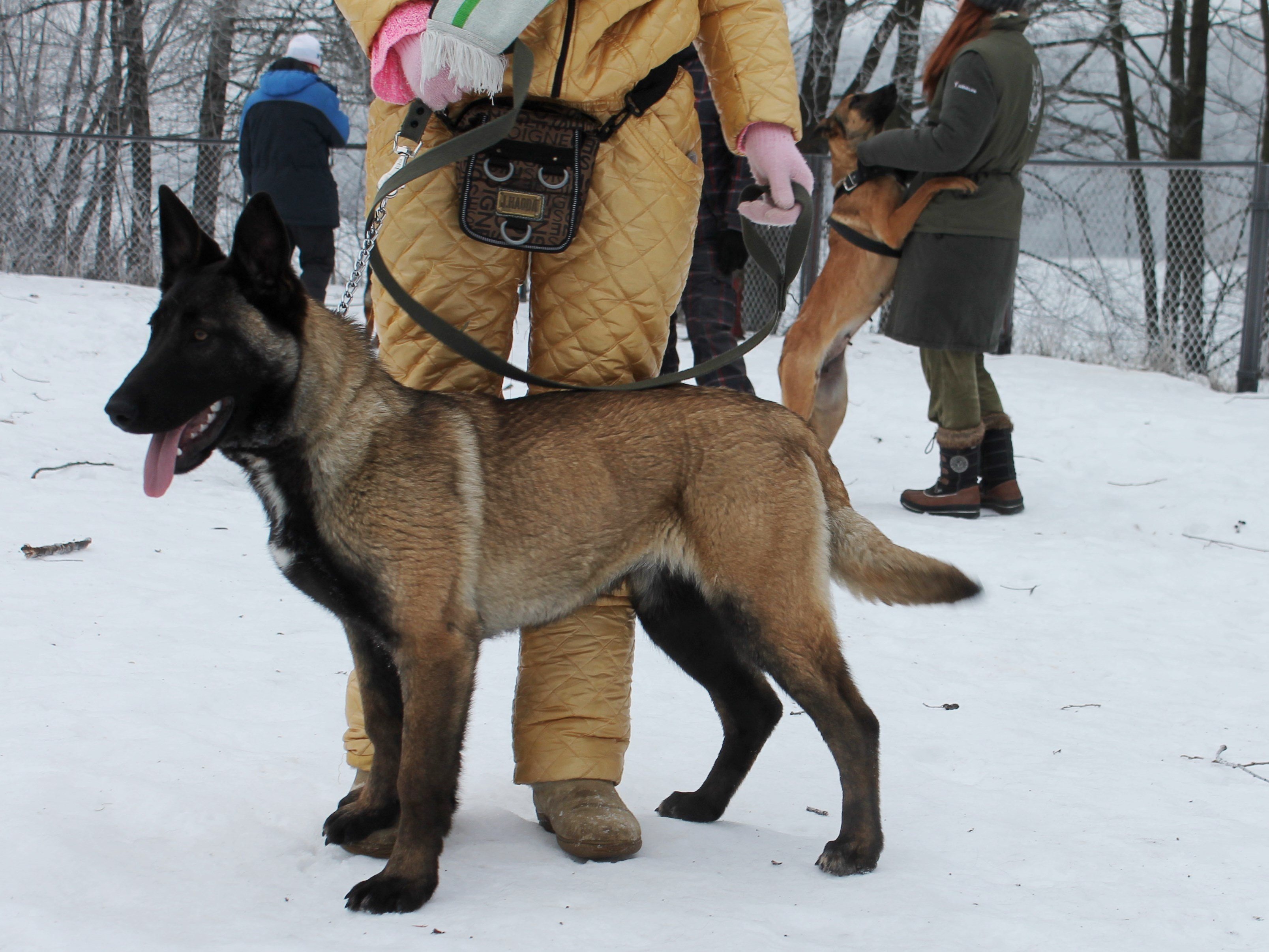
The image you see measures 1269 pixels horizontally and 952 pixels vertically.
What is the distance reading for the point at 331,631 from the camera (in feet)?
12.0

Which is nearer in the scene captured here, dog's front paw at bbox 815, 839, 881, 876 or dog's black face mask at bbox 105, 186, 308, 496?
dog's black face mask at bbox 105, 186, 308, 496

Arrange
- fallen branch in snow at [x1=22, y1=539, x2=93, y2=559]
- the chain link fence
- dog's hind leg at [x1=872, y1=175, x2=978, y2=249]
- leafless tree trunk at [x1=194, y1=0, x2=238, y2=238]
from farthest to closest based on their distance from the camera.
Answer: leafless tree trunk at [x1=194, y1=0, x2=238, y2=238] < the chain link fence < dog's hind leg at [x1=872, y1=175, x2=978, y2=249] < fallen branch in snow at [x1=22, y1=539, x2=93, y2=559]

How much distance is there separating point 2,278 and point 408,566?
9137mm

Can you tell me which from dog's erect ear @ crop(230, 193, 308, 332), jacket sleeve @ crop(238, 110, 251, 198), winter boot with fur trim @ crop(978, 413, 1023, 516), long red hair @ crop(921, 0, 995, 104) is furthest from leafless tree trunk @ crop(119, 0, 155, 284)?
dog's erect ear @ crop(230, 193, 308, 332)

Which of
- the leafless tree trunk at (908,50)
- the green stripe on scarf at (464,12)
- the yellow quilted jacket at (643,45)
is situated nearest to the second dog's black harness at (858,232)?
the yellow quilted jacket at (643,45)

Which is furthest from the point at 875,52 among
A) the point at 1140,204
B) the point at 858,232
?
the point at 858,232

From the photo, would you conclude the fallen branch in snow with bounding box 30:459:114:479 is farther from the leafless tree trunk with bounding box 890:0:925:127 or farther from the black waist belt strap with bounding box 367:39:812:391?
the leafless tree trunk with bounding box 890:0:925:127

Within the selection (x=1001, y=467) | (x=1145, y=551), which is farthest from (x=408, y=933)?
(x=1001, y=467)

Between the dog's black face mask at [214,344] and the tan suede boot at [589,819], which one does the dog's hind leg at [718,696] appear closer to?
the tan suede boot at [589,819]

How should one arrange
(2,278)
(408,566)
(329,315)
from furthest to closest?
(2,278), (329,315), (408,566)

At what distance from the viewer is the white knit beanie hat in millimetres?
7938

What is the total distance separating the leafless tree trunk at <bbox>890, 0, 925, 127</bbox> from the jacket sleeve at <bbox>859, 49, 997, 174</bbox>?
7269 mm

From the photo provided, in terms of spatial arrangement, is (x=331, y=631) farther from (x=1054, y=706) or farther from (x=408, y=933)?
(x=1054, y=706)

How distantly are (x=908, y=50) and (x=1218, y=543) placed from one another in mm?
9090
